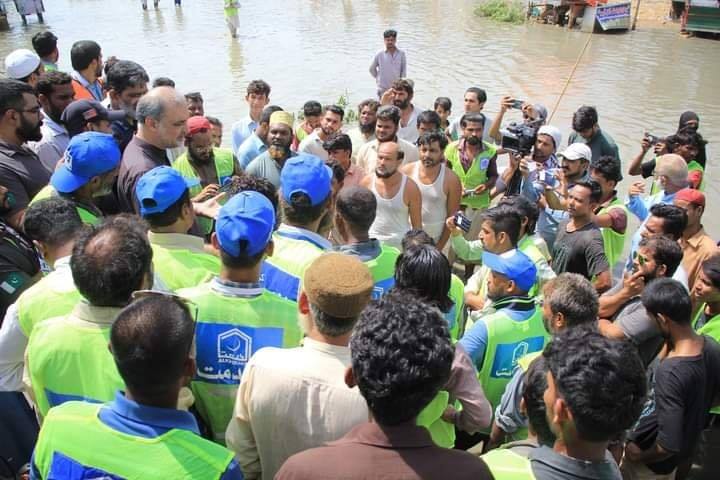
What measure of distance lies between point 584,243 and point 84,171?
337 cm

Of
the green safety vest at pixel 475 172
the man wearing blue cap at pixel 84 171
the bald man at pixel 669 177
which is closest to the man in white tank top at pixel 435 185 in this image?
the green safety vest at pixel 475 172

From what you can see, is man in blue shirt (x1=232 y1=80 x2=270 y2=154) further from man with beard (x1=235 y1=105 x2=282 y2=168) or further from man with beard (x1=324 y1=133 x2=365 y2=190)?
man with beard (x1=324 y1=133 x2=365 y2=190)

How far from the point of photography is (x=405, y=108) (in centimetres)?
727

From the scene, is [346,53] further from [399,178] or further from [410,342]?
[410,342]

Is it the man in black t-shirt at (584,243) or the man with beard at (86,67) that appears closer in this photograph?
the man in black t-shirt at (584,243)

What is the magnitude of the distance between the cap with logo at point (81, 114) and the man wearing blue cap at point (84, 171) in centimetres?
123

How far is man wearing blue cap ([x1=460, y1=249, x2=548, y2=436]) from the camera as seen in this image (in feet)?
9.46

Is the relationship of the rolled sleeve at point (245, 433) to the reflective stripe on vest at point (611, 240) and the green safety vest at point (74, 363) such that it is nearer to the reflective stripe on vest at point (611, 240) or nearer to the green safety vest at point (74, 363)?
the green safety vest at point (74, 363)

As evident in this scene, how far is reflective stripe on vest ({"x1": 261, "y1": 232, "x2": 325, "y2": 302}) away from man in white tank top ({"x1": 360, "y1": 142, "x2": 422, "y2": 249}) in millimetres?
1829

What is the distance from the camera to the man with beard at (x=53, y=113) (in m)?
4.55

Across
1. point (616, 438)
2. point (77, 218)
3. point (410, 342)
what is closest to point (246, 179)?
point (77, 218)

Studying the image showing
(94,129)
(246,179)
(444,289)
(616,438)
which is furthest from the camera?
(94,129)

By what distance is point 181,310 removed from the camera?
1879 millimetres

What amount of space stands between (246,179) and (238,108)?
1027cm
